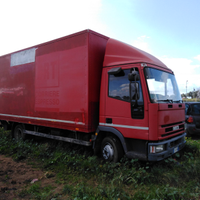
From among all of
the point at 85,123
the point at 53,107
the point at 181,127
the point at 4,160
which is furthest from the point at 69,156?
the point at 181,127

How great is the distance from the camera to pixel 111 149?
4.79m

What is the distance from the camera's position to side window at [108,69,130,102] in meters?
4.54

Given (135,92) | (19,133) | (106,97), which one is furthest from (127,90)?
(19,133)

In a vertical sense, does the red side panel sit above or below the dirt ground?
above

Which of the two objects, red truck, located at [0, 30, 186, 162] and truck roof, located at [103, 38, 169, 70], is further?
truck roof, located at [103, 38, 169, 70]

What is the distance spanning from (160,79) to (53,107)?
11.0 feet

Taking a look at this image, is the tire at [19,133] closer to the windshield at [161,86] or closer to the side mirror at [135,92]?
the side mirror at [135,92]

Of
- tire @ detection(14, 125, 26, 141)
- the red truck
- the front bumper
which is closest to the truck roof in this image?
the red truck

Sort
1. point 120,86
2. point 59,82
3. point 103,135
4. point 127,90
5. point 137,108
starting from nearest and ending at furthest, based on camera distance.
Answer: point 137,108, point 127,90, point 120,86, point 103,135, point 59,82

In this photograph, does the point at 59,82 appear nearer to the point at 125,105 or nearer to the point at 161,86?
the point at 125,105

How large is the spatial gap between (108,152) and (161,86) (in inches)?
84.6

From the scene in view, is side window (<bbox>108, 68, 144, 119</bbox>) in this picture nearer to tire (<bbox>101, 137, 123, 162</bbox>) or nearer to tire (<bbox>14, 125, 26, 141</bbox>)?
tire (<bbox>101, 137, 123, 162</bbox>)

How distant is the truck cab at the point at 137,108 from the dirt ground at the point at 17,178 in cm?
158

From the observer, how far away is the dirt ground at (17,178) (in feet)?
12.0
